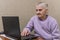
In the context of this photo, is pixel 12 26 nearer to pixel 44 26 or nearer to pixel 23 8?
pixel 44 26

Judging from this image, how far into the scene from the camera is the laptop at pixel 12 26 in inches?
69.0

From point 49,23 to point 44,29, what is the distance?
4.7 inches

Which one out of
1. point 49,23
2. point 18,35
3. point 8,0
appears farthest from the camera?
point 8,0

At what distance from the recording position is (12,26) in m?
1.86

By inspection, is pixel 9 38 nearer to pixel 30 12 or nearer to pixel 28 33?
pixel 28 33

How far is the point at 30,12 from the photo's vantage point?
2.87m

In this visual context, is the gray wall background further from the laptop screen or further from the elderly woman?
the laptop screen

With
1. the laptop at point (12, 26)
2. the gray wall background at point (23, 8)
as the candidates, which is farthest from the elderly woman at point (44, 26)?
the gray wall background at point (23, 8)

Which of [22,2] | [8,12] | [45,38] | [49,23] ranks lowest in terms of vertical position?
[45,38]

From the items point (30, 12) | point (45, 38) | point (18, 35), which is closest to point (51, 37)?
point (45, 38)

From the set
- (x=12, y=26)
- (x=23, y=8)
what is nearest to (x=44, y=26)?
(x=12, y=26)

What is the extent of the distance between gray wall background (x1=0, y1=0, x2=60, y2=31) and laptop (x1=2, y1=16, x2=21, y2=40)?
591 millimetres

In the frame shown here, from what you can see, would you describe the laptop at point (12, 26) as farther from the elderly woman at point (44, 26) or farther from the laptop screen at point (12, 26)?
the elderly woman at point (44, 26)

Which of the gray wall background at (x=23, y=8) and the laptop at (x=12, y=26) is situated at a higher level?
the gray wall background at (x=23, y=8)
